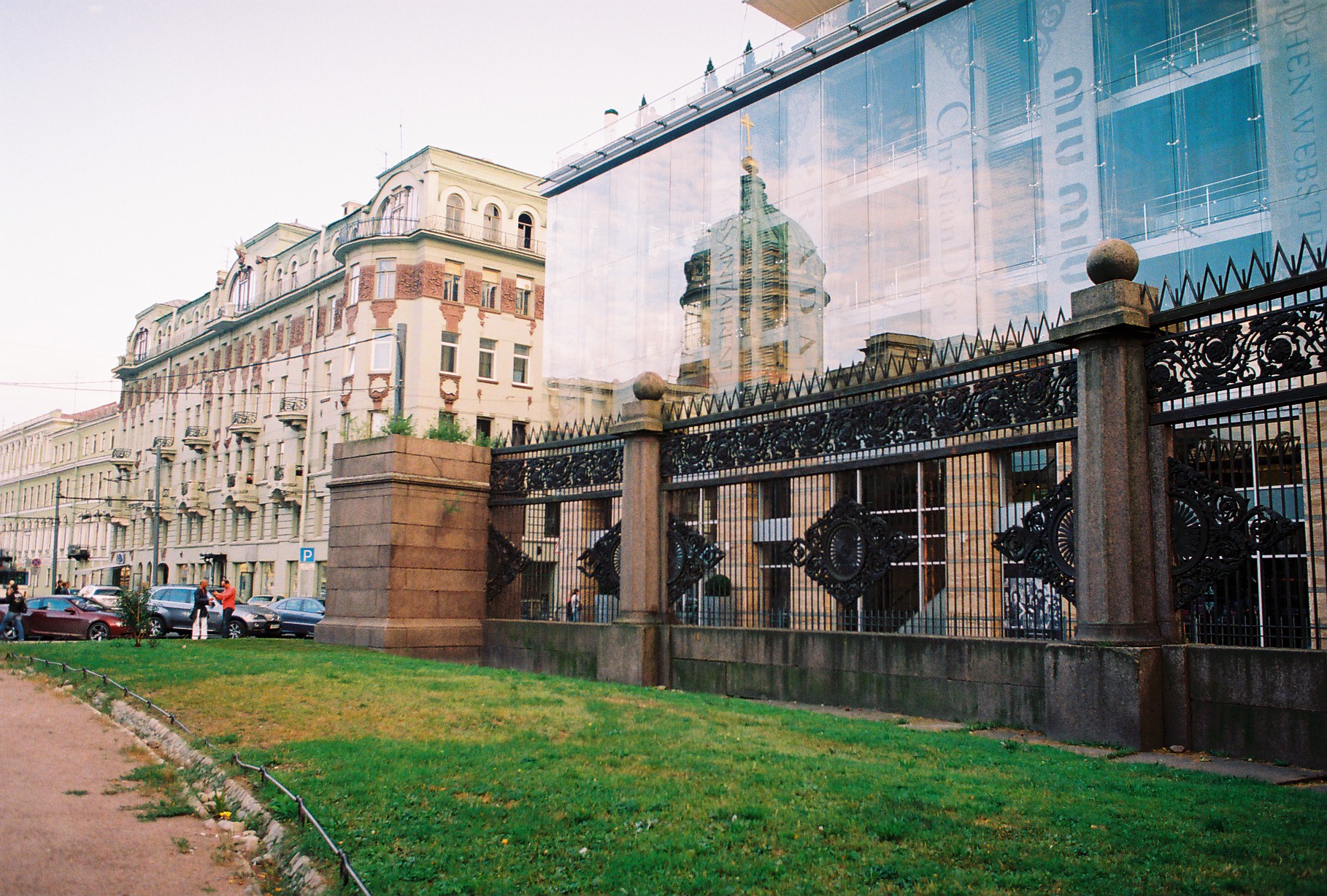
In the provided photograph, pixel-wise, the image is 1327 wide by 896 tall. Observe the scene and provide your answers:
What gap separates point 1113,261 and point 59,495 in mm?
82549

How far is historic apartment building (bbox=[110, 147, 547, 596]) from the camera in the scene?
49281 millimetres

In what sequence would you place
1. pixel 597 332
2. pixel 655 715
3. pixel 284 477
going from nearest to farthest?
pixel 655 715 → pixel 597 332 → pixel 284 477

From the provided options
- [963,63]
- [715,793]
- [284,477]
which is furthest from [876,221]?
[284,477]

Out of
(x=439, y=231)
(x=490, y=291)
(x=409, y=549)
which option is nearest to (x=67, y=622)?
(x=409, y=549)

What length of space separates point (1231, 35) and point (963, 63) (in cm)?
608

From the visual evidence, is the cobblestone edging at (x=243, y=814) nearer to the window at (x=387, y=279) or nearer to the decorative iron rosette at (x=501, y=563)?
the decorative iron rosette at (x=501, y=563)

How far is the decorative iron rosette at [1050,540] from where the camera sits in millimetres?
9883

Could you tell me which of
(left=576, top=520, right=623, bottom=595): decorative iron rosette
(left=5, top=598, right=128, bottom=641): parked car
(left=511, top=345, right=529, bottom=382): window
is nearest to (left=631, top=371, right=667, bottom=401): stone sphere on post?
(left=576, top=520, right=623, bottom=595): decorative iron rosette

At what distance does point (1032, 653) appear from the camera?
994 cm

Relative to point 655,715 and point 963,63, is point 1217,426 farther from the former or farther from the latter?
point 963,63

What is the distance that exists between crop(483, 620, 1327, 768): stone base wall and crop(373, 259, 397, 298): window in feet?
126

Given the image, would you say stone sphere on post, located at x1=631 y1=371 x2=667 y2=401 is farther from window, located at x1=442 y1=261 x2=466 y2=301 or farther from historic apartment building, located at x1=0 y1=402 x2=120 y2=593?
historic apartment building, located at x1=0 y1=402 x2=120 y2=593

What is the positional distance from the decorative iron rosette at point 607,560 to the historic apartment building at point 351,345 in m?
25.9

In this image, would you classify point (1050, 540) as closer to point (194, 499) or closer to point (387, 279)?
point (387, 279)
